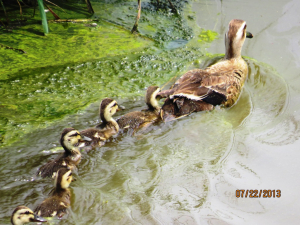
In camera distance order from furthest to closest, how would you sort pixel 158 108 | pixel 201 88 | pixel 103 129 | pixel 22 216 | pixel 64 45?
pixel 64 45, pixel 201 88, pixel 158 108, pixel 103 129, pixel 22 216

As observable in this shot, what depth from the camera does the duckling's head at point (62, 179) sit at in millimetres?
2898

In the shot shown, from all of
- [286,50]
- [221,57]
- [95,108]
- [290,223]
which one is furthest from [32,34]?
[290,223]

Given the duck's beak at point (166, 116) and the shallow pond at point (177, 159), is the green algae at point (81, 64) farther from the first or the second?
the duck's beak at point (166, 116)

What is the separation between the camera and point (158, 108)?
4066 millimetres

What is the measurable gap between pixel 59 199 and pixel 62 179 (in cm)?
18

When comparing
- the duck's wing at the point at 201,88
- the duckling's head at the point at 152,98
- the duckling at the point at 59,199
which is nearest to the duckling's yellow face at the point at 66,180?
the duckling at the point at 59,199

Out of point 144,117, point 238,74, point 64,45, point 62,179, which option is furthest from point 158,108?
point 64,45

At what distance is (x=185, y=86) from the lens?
422cm

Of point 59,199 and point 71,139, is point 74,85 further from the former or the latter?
point 59,199

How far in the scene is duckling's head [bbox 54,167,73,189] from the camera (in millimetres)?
2898

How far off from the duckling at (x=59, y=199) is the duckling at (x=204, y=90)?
152 cm

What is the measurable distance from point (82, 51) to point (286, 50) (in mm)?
3139

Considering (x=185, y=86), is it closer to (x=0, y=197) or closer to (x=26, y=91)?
(x=26, y=91)

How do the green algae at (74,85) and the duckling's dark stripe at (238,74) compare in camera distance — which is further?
the duckling's dark stripe at (238,74)
